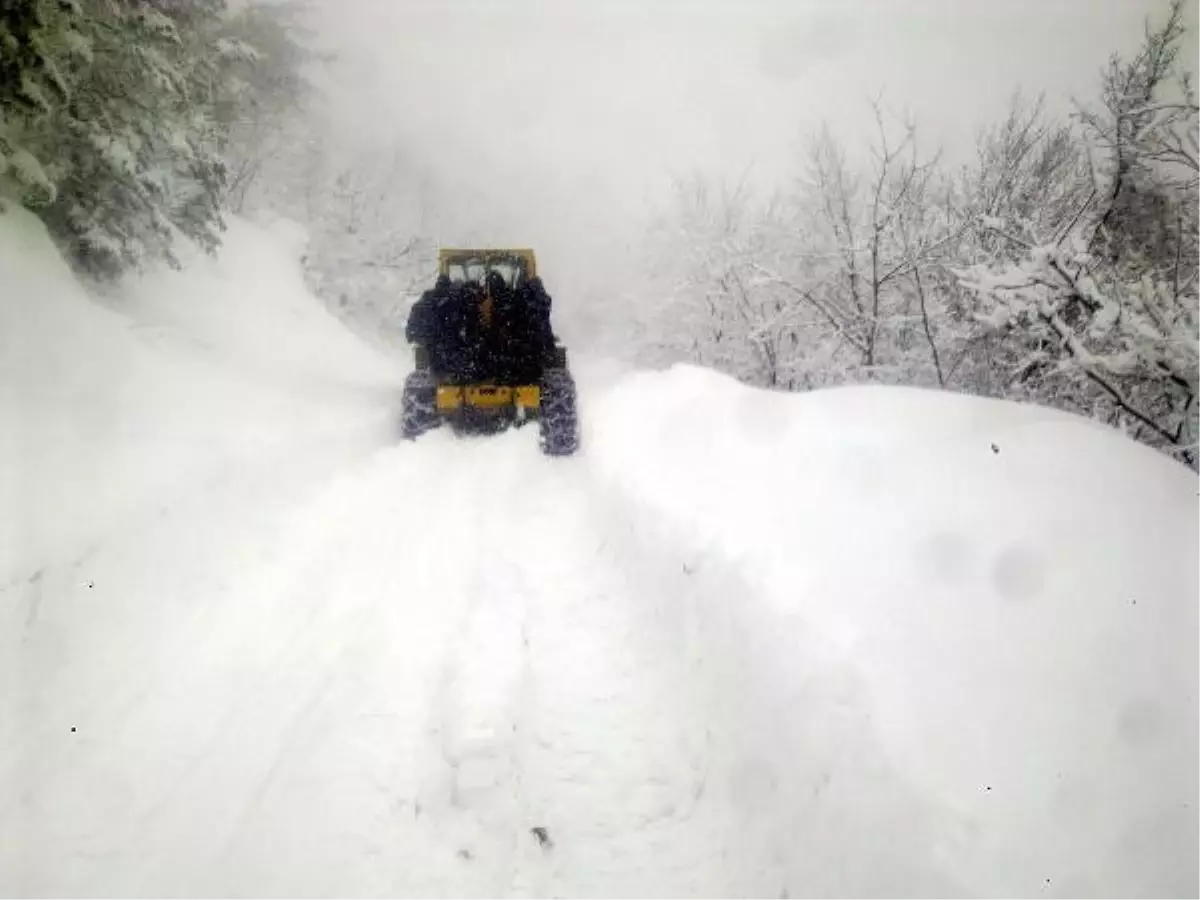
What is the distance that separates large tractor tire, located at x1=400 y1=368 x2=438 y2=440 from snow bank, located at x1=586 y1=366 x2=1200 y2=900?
16.3 ft

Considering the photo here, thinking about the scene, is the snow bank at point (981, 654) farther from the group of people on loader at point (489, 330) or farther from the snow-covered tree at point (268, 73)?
the snow-covered tree at point (268, 73)

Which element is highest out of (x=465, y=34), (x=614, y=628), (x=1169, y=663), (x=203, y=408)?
(x=465, y=34)

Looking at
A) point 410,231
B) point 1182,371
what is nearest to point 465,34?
point 410,231

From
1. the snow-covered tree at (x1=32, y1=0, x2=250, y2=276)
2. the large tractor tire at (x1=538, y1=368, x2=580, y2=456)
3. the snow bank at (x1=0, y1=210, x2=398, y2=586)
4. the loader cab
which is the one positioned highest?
the snow-covered tree at (x1=32, y1=0, x2=250, y2=276)

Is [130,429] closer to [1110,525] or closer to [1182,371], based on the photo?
[1110,525]

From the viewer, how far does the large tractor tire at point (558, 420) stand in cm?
830

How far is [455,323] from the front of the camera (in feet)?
30.7

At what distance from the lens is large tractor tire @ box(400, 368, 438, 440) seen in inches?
343

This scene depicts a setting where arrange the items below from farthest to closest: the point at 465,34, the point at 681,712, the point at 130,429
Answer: the point at 465,34 → the point at 130,429 → the point at 681,712

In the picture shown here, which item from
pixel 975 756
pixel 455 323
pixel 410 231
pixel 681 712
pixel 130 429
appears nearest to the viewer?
pixel 975 756

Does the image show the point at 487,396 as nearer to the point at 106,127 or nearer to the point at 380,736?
the point at 106,127

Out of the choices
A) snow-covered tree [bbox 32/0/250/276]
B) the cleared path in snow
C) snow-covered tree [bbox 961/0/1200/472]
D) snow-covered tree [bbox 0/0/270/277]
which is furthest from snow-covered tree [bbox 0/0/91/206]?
snow-covered tree [bbox 961/0/1200/472]

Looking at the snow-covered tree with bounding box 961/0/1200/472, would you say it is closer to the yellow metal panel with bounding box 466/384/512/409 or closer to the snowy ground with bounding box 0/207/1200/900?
the snowy ground with bounding box 0/207/1200/900

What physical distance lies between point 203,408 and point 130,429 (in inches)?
53.8
